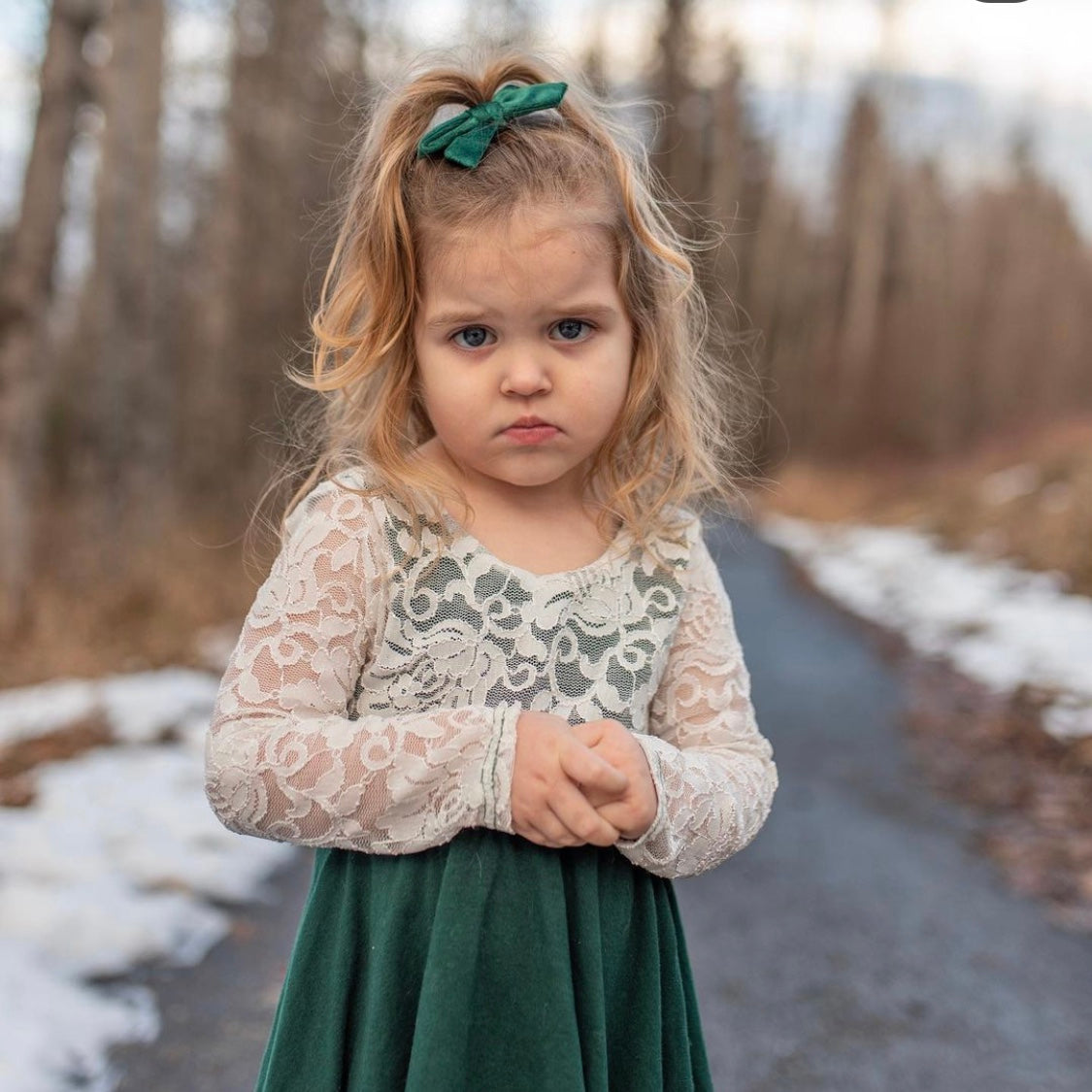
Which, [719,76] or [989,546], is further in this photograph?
[719,76]

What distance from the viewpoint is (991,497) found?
14406 mm

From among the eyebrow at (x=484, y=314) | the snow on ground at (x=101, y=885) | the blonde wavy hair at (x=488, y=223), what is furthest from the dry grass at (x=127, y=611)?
the eyebrow at (x=484, y=314)

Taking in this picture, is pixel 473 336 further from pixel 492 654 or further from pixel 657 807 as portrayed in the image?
pixel 657 807

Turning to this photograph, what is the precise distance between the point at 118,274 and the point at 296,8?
16.1 ft

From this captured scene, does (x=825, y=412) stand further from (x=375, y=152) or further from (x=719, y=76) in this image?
(x=375, y=152)

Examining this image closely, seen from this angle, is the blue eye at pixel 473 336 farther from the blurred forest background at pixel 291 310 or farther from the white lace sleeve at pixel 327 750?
the blurred forest background at pixel 291 310

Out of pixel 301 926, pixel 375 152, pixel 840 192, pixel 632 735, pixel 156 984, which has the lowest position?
pixel 156 984

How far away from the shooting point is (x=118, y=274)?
29.6ft

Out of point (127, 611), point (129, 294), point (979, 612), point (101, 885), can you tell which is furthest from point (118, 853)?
point (979, 612)

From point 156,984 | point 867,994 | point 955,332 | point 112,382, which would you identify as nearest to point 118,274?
point 112,382

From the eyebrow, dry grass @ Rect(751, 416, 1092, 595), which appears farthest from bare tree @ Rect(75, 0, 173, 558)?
the eyebrow

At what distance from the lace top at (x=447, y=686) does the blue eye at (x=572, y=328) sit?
11.7 inches

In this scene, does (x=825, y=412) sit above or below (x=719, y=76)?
below

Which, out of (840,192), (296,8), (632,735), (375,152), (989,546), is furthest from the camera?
(840,192)
